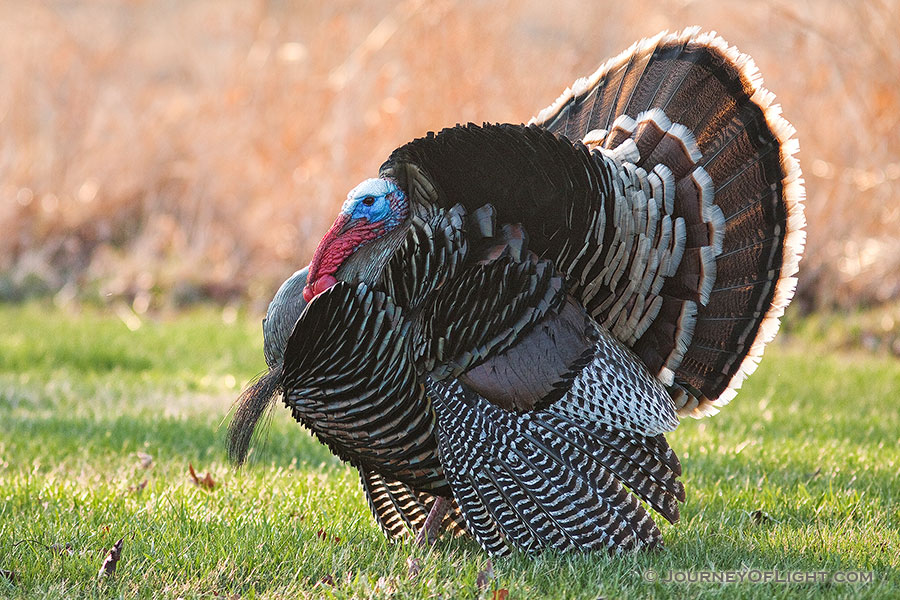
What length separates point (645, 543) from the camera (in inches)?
121

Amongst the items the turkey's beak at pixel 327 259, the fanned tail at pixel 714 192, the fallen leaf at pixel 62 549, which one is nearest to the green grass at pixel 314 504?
the fallen leaf at pixel 62 549

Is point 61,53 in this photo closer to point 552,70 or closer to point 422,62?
point 422,62

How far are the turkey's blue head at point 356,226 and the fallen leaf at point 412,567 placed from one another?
0.84m

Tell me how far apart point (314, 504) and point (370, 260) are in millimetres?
1084

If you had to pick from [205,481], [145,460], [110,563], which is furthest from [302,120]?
[110,563]

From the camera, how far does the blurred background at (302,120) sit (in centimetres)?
777

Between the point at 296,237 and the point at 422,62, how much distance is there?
1885 millimetres

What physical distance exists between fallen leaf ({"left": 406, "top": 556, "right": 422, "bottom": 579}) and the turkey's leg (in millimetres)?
276

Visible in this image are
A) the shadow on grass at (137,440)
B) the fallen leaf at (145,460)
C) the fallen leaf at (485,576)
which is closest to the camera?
the fallen leaf at (485,576)

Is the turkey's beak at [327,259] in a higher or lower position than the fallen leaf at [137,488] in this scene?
higher

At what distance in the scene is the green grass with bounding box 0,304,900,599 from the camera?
9.47 ft

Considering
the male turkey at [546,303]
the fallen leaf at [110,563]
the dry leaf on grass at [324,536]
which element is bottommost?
the fallen leaf at [110,563]

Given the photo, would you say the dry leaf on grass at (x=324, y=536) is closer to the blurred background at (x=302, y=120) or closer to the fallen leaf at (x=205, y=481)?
the fallen leaf at (x=205, y=481)

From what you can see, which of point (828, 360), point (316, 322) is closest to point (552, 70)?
point (828, 360)
